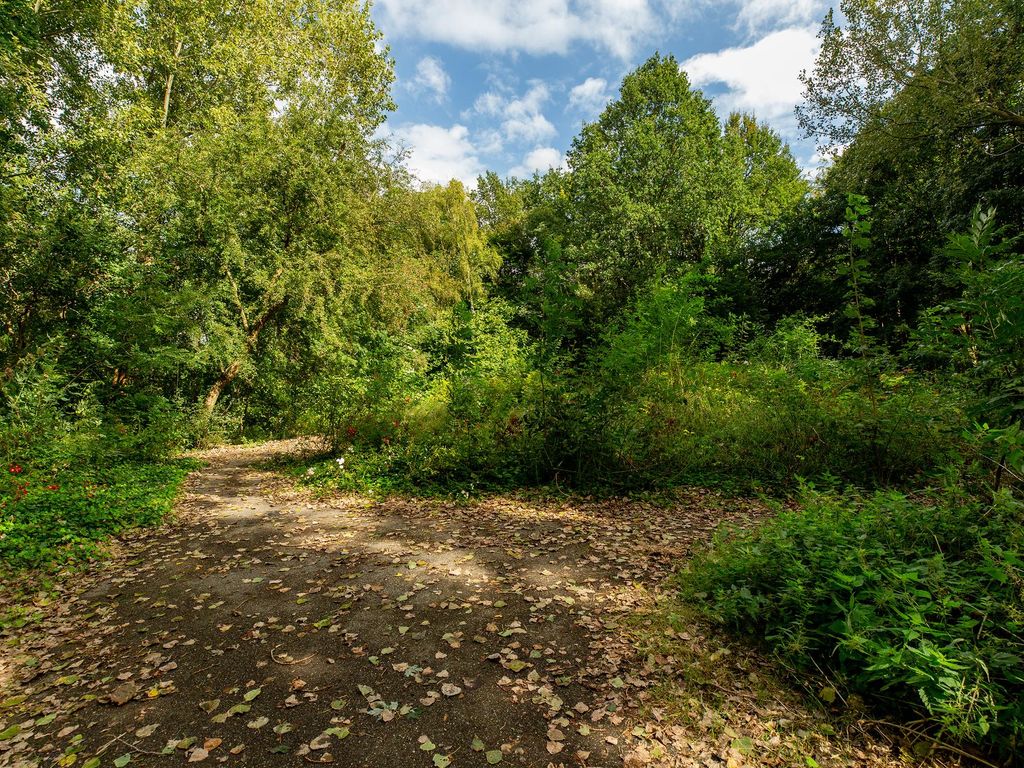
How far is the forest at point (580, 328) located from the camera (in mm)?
2881

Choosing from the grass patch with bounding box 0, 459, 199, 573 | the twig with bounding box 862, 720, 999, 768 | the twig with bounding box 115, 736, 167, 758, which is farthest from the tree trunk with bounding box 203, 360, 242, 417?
the twig with bounding box 862, 720, 999, 768

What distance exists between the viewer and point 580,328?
7.80 meters

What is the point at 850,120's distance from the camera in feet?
43.5

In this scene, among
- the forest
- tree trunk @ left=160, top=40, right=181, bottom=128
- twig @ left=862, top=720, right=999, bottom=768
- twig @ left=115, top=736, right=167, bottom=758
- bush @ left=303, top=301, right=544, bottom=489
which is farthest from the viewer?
tree trunk @ left=160, top=40, right=181, bottom=128

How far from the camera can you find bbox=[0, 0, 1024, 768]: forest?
2.88m

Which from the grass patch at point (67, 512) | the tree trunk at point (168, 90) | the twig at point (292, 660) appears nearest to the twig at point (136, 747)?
the twig at point (292, 660)

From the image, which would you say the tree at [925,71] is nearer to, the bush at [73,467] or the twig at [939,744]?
the twig at [939,744]

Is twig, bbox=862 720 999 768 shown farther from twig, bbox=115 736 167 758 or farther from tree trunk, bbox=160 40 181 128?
tree trunk, bbox=160 40 181 128

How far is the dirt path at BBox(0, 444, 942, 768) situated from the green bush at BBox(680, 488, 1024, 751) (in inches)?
22.7

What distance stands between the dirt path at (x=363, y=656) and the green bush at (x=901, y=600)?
0.58 meters

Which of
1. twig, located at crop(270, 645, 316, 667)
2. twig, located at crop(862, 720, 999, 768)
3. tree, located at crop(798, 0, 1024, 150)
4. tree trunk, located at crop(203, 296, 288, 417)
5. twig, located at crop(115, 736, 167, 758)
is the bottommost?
twig, located at crop(270, 645, 316, 667)

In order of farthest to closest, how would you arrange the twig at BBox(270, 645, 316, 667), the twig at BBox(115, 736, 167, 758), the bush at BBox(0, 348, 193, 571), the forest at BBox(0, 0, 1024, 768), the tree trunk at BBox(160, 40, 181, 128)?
the tree trunk at BBox(160, 40, 181, 128) → the bush at BBox(0, 348, 193, 571) → the twig at BBox(270, 645, 316, 667) → the forest at BBox(0, 0, 1024, 768) → the twig at BBox(115, 736, 167, 758)

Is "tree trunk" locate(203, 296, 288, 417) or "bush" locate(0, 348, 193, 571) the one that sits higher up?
"tree trunk" locate(203, 296, 288, 417)

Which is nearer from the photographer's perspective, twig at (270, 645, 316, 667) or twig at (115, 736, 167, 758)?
twig at (115, 736, 167, 758)
